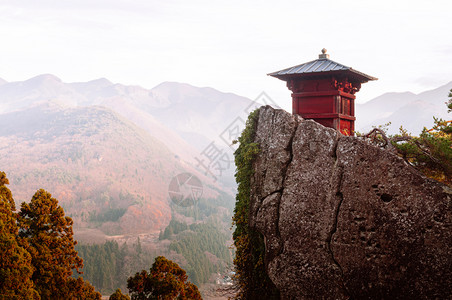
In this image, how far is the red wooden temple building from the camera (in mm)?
14641

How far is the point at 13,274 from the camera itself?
13305 millimetres

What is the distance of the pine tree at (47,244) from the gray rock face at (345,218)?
798cm

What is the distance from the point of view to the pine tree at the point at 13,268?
13141 mm

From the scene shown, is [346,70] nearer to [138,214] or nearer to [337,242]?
[337,242]

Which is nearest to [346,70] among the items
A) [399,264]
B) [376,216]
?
[376,216]

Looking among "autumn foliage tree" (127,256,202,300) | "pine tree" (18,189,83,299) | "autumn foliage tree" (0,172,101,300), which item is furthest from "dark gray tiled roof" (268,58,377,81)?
"autumn foliage tree" (0,172,101,300)

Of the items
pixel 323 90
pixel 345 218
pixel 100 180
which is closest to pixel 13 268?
pixel 345 218

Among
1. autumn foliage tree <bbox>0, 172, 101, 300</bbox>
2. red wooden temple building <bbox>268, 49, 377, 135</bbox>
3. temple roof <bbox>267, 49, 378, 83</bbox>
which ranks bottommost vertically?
autumn foliage tree <bbox>0, 172, 101, 300</bbox>

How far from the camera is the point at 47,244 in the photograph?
15.2 m

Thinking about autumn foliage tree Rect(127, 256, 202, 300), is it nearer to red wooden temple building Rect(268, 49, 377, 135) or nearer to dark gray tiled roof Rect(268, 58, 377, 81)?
red wooden temple building Rect(268, 49, 377, 135)

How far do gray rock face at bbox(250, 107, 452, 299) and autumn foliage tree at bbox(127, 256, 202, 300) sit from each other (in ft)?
14.6

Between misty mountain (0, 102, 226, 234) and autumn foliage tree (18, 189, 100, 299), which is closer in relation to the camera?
autumn foliage tree (18, 189, 100, 299)

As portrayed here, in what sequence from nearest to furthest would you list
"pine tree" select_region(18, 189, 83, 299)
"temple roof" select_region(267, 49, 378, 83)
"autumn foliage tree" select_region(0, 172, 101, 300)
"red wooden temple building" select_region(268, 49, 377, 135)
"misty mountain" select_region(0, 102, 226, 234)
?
"autumn foliage tree" select_region(0, 172, 101, 300) → "temple roof" select_region(267, 49, 378, 83) → "red wooden temple building" select_region(268, 49, 377, 135) → "pine tree" select_region(18, 189, 83, 299) → "misty mountain" select_region(0, 102, 226, 234)

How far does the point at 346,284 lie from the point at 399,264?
5.29 ft
